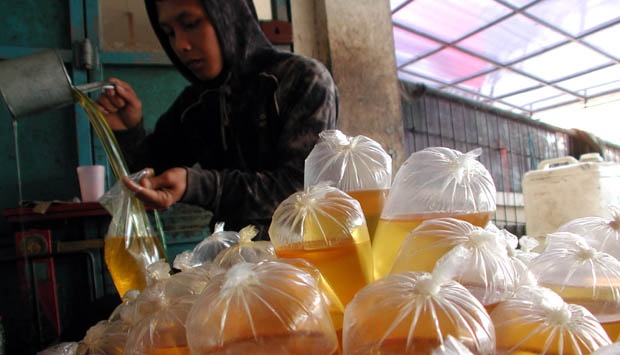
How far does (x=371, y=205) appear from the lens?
0.71 m

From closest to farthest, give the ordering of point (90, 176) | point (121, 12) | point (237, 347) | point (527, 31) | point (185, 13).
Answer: point (237, 347) → point (185, 13) → point (90, 176) → point (121, 12) → point (527, 31)

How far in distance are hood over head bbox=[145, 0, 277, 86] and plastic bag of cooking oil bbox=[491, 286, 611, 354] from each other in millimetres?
1515

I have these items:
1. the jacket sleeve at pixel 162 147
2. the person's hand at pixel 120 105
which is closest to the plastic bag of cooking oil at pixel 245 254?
the person's hand at pixel 120 105

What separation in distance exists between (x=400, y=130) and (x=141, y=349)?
103 inches

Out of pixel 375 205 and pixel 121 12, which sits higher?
pixel 121 12

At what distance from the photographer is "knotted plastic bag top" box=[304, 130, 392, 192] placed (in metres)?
0.73

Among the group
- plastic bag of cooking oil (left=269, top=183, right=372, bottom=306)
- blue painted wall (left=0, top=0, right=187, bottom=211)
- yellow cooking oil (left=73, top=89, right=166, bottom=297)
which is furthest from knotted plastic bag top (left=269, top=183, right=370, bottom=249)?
blue painted wall (left=0, top=0, right=187, bottom=211)

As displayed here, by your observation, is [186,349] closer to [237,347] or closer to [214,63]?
[237,347]

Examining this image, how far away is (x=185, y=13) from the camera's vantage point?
5.16 feet

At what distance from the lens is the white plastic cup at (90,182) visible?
7.86ft

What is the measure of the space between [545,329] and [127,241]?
1069 millimetres

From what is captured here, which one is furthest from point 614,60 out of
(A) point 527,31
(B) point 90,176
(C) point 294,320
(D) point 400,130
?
(C) point 294,320

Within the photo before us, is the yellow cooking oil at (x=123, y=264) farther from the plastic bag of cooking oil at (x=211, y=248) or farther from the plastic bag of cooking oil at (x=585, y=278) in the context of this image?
the plastic bag of cooking oil at (x=585, y=278)

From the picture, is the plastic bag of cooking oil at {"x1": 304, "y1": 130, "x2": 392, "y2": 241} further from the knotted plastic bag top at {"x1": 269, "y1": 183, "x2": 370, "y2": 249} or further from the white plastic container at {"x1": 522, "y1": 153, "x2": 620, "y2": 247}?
the white plastic container at {"x1": 522, "y1": 153, "x2": 620, "y2": 247}
